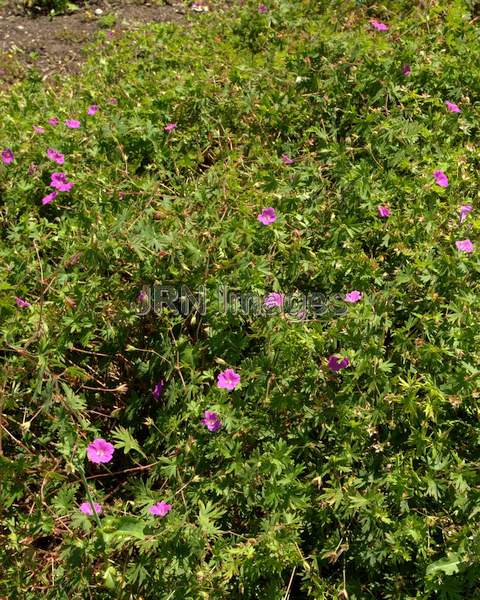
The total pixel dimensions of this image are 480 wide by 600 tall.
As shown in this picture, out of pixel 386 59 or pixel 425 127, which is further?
pixel 386 59

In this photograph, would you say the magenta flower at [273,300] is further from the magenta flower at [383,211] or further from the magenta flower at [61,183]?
the magenta flower at [61,183]

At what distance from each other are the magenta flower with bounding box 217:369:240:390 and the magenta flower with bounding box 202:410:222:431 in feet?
0.40

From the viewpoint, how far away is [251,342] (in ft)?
8.72

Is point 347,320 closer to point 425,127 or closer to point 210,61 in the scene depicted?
point 425,127

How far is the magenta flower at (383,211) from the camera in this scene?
9.33ft

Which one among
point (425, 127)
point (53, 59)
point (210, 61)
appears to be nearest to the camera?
point (425, 127)

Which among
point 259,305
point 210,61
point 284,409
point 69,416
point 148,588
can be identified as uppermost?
point 210,61

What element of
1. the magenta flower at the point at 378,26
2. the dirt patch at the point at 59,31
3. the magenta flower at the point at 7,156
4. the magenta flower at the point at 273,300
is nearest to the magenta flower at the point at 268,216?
the magenta flower at the point at 273,300

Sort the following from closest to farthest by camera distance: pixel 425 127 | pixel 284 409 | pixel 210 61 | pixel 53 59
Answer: pixel 284 409 → pixel 425 127 → pixel 210 61 → pixel 53 59

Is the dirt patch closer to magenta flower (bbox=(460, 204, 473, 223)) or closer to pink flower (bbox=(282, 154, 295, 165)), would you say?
pink flower (bbox=(282, 154, 295, 165))

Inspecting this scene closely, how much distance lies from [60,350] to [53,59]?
3.24m

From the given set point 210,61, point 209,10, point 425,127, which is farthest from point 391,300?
point 209,10

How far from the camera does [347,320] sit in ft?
7.93

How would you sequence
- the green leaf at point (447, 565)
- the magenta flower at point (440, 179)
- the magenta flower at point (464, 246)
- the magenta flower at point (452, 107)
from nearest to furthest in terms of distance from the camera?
1. the green leaf at point (447, 565)
2. the magenta flower at point (464, 246)
3. the magenta flower at point (440, 179)
4. the magenta flower at point (452, 107)
